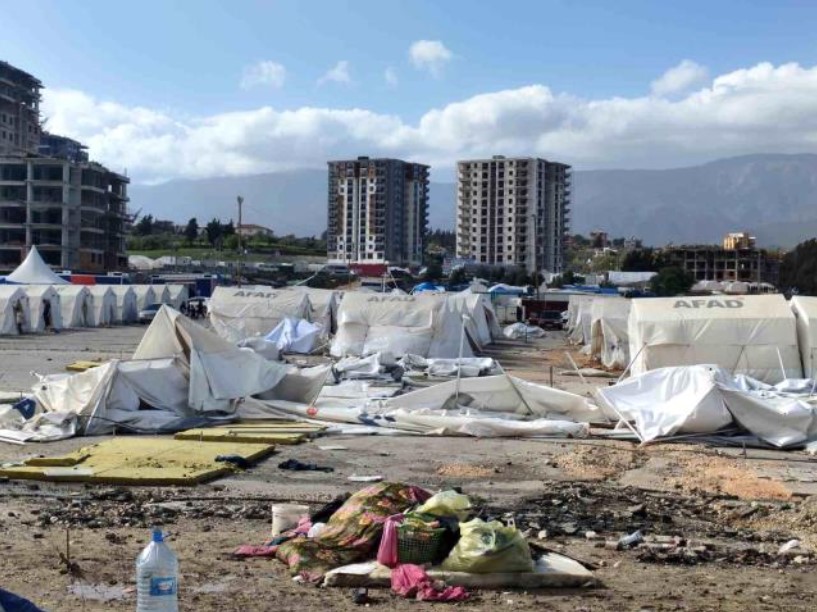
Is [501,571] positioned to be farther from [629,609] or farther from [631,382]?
[631,382]

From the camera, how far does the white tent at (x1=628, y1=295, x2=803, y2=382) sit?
26.2m

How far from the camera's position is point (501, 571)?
8477mm

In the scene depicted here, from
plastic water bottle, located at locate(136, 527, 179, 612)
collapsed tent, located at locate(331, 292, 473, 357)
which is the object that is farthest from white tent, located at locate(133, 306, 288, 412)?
collapsed tent, located at locate(331, 292, 473, 357)

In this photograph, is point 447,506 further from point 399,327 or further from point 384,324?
point 384,324

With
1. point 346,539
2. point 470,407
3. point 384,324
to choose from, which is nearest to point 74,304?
point 384,324

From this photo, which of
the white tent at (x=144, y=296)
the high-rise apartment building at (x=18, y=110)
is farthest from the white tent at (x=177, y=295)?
the high-rise apartment building at (x=18, y=110)

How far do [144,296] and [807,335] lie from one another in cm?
4900

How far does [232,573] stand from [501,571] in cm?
222

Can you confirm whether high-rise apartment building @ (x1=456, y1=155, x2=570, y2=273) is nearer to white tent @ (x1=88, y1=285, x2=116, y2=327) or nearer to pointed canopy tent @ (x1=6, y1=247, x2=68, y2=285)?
pointed canopy tent @ (x1=6, y1=247, x2=68, y2=285)

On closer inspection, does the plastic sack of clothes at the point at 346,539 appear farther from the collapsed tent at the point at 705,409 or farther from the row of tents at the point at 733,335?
the row of tents at the point at 733,335

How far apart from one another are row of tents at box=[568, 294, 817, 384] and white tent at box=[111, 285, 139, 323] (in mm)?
41896

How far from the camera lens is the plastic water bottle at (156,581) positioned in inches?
251

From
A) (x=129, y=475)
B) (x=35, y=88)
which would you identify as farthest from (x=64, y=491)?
(x=35, y=88)

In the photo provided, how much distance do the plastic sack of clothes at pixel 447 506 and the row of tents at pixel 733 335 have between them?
17.0 metres
